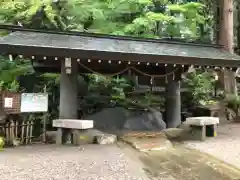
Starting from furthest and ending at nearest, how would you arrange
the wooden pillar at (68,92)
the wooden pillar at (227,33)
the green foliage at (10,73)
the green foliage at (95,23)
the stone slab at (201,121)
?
1. the wooden pillar at (227,33)
2. the green foliage at (95,23)
3. the green foliage at (10,73)
4. the stone slab at (201,121)
5. the wooden pillar at (68,92)

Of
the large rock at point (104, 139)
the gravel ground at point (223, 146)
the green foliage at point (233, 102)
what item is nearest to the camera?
the gravel ground at point (223, 146)

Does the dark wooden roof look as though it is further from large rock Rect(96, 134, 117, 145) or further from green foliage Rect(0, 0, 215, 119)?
green foliage Rect(0, 0, 215, 119)

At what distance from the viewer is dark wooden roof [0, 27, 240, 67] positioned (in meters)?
7.47

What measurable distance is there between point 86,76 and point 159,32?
4860 mm

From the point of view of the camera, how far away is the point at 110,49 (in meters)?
8.42

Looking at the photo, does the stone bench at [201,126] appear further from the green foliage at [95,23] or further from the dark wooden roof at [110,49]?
the green foliage at [95,23]

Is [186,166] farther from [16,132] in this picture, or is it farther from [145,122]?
[16,132]

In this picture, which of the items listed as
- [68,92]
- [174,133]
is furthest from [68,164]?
[174,133]

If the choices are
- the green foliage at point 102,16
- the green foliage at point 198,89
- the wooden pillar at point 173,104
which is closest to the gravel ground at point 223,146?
the wooden pillar at point 173,104

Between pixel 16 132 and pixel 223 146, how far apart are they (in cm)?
608

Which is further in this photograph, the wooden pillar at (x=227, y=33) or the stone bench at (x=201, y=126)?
the wooden pillar at (x=227, y=33)

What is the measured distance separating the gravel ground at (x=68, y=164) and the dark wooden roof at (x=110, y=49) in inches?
103

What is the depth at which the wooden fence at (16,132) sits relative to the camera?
7.79m

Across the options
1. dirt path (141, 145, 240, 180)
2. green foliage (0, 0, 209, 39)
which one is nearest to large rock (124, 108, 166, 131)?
dirt path (141, 145, 240, 180)
